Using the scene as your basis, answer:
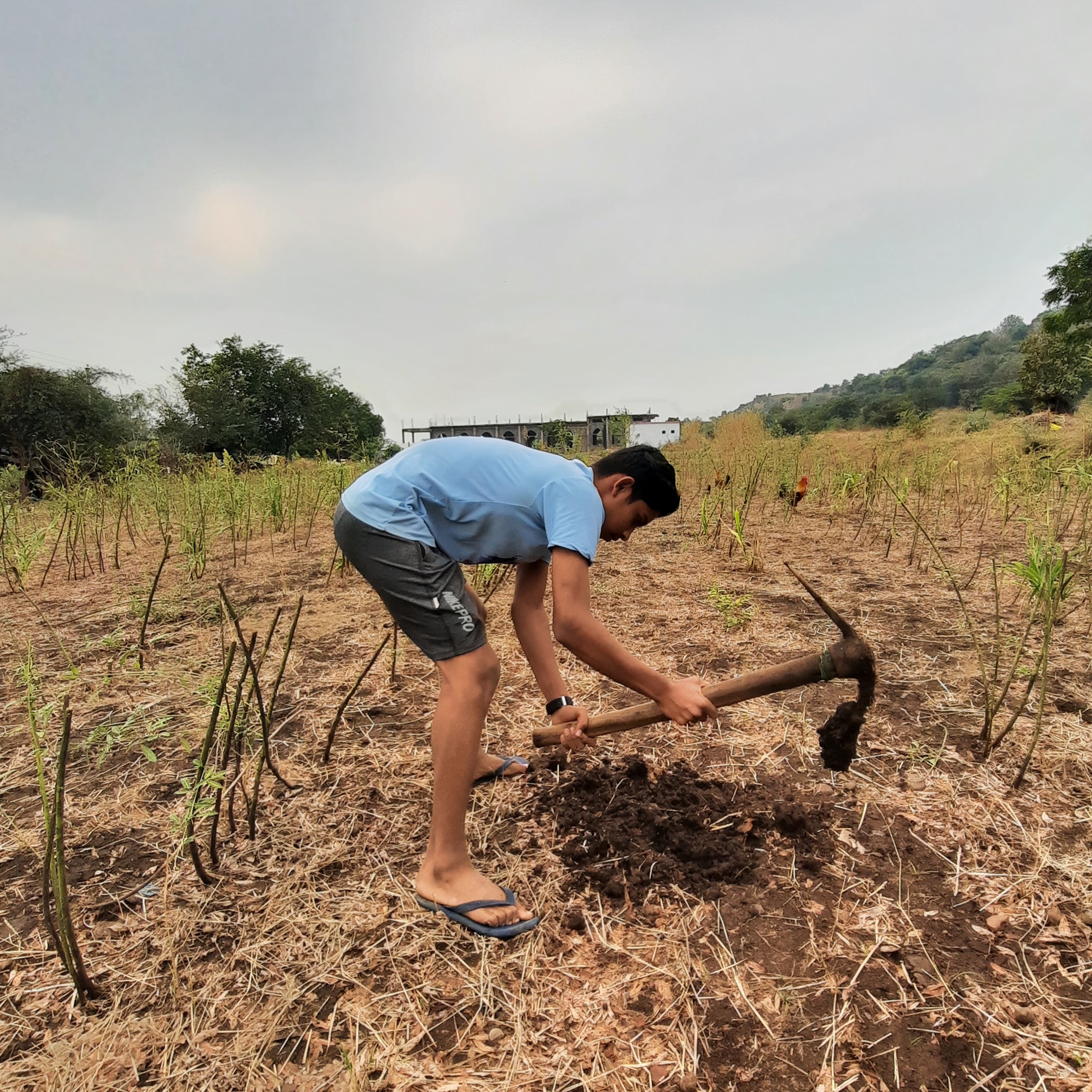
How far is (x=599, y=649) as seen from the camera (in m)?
1.31

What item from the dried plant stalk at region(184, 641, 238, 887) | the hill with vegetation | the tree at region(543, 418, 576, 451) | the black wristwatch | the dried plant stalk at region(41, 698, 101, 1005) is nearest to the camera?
the dried plant stalk at region(41, 698, 101, 1005)

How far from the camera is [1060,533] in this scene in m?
2.62

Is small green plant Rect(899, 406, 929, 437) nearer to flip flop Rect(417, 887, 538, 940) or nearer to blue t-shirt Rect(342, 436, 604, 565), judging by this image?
blue t-shirt Rect(342, 436, 604, 565)

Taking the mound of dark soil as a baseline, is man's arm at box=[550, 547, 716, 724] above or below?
above

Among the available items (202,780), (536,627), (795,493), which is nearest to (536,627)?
(536,627)

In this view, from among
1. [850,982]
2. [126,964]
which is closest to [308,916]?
[126,964]

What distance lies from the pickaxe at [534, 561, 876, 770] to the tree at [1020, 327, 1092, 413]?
883 inches

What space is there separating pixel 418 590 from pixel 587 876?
2.82ft

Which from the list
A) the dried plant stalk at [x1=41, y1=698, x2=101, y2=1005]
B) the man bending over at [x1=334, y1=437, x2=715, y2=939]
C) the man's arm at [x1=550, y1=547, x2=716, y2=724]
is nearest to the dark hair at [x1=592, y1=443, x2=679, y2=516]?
the man bending over at [x1=334, y1=437, x2=715, y2=939]

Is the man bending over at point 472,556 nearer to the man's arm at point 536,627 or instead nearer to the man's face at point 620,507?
the man's face at point 620,507

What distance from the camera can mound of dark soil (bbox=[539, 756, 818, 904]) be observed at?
146 cm

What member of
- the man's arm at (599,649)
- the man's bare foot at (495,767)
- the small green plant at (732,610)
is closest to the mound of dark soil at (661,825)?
the man's bare foot at (495,767)

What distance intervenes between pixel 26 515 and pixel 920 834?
6.14m

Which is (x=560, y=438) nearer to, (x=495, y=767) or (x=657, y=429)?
(x=495, y=767)
